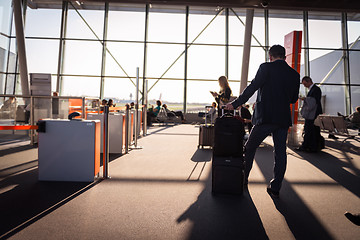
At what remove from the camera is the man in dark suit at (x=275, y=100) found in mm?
2537

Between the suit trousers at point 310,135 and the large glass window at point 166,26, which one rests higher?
the large glass window at point 166,26

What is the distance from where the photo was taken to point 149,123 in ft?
43.1

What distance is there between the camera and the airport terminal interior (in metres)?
2.03

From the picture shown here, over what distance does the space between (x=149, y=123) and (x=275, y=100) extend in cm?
1091

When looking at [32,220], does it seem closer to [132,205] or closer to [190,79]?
[132,205]

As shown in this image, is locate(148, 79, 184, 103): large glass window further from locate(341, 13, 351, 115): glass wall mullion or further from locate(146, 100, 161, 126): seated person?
locate(341, 13, 351, 115): glass wall mullion

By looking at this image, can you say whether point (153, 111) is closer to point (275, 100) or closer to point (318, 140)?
point (318, 140)

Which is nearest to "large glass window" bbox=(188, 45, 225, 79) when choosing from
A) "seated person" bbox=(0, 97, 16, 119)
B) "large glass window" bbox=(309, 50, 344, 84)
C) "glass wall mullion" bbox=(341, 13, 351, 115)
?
"large glass window" bbox=(309, 50, 344, 84)

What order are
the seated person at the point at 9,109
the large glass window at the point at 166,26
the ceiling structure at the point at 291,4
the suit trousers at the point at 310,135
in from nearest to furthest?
the ceiling structure at the point at 291,4, the suit trousers at the point at 310,135, the seated person at the point at 9,109, the large glass window at the point at 166,26

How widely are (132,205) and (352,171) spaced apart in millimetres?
3444

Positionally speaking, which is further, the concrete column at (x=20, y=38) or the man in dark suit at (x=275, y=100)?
the concrete column at (x=20, y=38)

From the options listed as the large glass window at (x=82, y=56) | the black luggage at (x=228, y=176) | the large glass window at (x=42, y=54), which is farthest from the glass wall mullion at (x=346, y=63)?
the large glass window at (x=42, y=54)

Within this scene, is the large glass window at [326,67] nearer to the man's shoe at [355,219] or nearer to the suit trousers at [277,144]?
the suit trousers at [277,144]

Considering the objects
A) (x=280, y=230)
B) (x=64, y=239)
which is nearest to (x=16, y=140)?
Result: (x=64, y=239)
